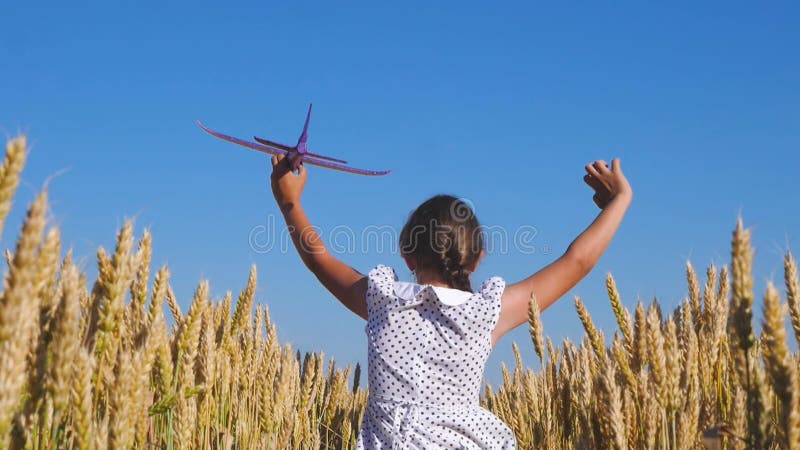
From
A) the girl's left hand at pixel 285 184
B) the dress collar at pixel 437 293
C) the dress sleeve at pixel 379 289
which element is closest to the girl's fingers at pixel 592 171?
the dress collar at pixel 437 293

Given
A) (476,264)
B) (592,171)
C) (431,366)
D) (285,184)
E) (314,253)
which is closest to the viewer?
(431,366)

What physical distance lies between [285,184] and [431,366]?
1123 millimetres

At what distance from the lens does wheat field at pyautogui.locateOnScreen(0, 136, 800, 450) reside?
1.55 m

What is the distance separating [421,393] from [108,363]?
1107 mm

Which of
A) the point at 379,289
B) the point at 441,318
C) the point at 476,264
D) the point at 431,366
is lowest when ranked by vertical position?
the point at 431,366

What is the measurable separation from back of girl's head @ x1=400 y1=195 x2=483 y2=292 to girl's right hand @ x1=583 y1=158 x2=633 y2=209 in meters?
0.59

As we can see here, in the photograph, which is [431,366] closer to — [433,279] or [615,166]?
[433,279]

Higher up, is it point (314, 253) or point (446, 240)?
point (314, 253)

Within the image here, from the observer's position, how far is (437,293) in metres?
2.76

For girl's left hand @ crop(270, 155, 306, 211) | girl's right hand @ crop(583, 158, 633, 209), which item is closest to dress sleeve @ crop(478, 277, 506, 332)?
girl's right hand @ crop(583, 158, 633, 209)

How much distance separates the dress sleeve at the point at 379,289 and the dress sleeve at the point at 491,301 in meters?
0.33

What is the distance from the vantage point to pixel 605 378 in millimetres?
2352

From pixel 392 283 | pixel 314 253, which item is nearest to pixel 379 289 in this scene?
pixel 392 283

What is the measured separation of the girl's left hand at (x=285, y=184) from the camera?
11.2 feet
